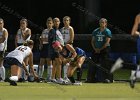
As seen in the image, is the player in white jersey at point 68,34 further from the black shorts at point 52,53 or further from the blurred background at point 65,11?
the blurred background at point 65,11

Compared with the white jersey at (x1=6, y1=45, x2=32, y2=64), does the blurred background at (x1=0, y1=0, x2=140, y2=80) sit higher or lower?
higher

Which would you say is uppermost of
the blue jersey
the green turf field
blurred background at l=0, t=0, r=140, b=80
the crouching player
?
blurred background at l=0, t=0, r=140, b=80

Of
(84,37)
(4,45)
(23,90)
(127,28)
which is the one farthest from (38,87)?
(127,28)

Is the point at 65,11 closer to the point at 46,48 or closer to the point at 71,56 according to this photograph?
the point at 46,48

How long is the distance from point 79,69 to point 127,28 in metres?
14.8

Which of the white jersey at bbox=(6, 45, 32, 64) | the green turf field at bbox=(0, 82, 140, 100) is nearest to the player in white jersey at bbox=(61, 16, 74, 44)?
the green turf field at bbox=(0, 82, 140, 100)

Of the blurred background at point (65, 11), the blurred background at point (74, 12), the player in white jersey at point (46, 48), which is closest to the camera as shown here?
the player in white jersey at point (46, 48)

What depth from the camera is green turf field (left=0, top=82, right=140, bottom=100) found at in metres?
12.3

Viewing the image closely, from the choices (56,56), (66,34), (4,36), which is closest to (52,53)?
(56,56)

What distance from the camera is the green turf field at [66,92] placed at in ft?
40.3

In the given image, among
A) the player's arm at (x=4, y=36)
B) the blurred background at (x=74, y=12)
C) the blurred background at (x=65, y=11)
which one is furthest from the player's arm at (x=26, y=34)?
the blurred background at (x=65, y=11)

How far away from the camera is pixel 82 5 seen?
2848cm

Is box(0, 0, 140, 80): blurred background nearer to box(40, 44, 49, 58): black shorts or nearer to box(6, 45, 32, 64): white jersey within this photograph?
box(40, 44, 49, 58): black shorts

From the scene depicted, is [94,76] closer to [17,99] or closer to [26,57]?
[26,57]
